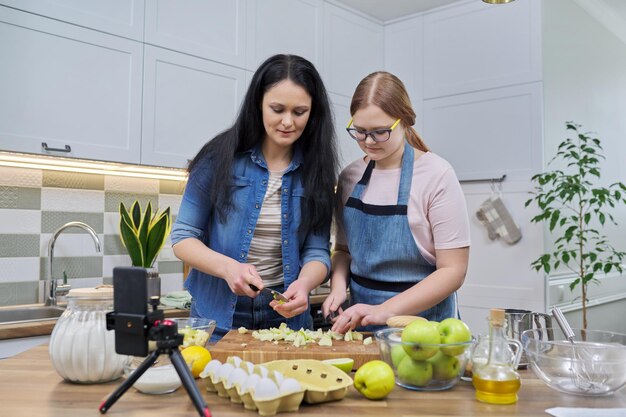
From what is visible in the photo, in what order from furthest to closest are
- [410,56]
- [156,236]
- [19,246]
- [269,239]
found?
[410,56], [156,236], [19,246], [269,239]

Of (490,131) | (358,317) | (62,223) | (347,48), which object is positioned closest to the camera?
(358,317)

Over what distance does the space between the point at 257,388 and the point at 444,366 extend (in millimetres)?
359

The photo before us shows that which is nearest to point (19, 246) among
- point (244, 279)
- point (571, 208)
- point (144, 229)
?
point (144, 229)

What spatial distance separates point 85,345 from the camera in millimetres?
1052

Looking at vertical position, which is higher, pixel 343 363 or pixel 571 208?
pixel 571 208

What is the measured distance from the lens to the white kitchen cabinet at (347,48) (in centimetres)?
346


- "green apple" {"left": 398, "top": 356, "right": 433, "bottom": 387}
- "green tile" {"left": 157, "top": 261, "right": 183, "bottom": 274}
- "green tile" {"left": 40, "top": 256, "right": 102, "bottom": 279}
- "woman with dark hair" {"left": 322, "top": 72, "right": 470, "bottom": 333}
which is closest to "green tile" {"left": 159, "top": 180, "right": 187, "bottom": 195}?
"green tile" {"left": 157, "top": 261, "right": 183, "bottom": 274}

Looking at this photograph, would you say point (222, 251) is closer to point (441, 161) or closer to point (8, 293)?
point (441, 161)

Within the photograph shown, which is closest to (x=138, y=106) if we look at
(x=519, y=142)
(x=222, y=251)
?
(x=222, y=251)

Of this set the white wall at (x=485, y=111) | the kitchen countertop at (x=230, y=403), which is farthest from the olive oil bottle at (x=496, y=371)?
the white wall at (x=485, y=111)

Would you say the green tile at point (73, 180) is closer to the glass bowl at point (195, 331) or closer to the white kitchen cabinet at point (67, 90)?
the white kitchen cabinet at point (67, 90)

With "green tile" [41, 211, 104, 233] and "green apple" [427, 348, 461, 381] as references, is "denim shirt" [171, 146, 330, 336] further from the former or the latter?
"green tile" [41, 211, 104, 233]

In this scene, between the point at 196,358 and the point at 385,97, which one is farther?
the point at 385,97

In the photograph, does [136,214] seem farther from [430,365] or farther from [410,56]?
[410,56]
